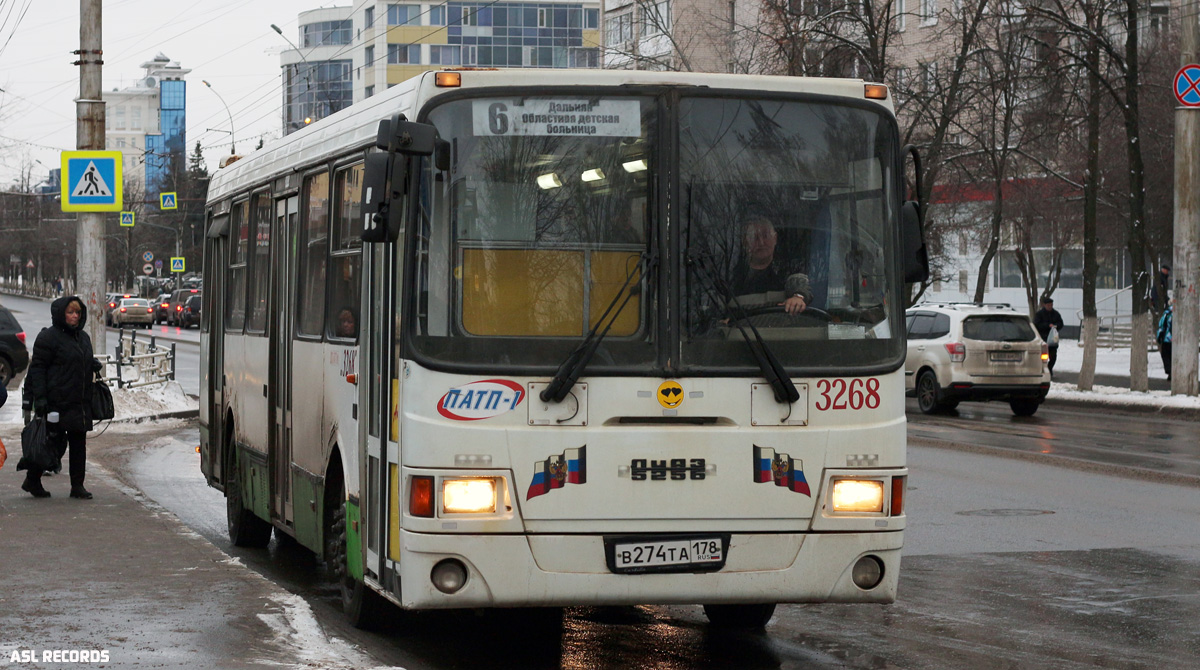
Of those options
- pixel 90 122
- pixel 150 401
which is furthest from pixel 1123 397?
pixel 90 122

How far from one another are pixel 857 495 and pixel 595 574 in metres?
1.16

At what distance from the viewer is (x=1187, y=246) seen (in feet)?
84.7

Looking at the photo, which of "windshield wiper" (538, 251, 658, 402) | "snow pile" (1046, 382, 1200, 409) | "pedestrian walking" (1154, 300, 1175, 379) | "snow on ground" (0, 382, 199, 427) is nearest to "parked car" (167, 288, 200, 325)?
"snow on ground" (0, 382, 199, 427)

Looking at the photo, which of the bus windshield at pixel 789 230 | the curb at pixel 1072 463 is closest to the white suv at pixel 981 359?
the curb at pixel 1072 463

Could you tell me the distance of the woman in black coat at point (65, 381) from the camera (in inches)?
509

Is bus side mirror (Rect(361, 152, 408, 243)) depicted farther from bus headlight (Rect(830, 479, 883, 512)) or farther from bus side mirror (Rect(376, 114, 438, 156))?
bus headlight (Rect(830, 479, 883, 512))

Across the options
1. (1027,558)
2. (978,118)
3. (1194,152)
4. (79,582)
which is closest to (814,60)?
(978,118)

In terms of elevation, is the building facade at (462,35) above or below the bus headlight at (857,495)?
above

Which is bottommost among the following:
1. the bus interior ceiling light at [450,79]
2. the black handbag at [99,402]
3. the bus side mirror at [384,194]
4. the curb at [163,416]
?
the curb at [163,416]

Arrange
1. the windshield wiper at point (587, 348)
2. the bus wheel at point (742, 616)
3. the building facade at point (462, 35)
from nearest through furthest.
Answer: the windshield wiper at point (587, 348) < the bus wheel at point (742, 616) < the building facade at point (462, 35)

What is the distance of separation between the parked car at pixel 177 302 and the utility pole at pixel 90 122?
175ft

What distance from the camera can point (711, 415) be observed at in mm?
6672

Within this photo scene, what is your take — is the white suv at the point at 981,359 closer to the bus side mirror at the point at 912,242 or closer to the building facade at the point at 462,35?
the bus side mirror at the point at 912,242

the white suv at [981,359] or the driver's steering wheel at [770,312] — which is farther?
the white suv at [981,359]
